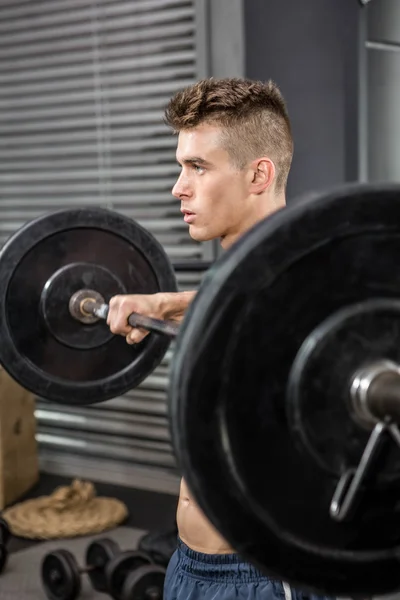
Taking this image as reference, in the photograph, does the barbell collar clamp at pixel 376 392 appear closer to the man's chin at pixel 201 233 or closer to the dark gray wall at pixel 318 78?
the man's chin at pixel 201 233

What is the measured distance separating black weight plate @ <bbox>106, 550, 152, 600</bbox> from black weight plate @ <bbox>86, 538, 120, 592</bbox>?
7 cm

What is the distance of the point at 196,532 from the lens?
1355 mm

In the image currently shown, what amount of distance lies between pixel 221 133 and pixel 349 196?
2.01 feet

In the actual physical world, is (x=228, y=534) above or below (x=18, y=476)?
above

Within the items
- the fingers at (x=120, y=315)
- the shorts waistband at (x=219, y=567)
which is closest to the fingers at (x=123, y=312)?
the fingers at (x=120, y=315)

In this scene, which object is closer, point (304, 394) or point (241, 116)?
point (304, 394)

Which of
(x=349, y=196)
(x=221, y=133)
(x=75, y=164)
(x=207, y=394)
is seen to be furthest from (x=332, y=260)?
(x=75, y=164)

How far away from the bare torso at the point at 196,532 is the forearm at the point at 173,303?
280 millimetres

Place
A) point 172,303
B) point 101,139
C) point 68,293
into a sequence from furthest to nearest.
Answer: point 101,139, point 68,293, point 172,303

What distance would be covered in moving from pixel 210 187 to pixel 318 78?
4.07 ft

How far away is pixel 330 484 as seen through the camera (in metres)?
0.76

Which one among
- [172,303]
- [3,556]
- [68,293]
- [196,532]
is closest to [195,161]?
[172,303]

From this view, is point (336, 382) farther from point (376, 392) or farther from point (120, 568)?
point (120, 568)

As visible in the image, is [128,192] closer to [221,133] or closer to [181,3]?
[181,3]
